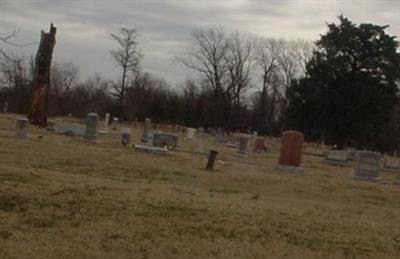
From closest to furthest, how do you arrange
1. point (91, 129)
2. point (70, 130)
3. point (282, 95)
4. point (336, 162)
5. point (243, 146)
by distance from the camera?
point (91, 129) → point (70, 130) → point (243, 146) → point (336, 162) → point (282, 95)

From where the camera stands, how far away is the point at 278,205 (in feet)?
42.4

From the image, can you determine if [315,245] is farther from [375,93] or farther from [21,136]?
[375,93]

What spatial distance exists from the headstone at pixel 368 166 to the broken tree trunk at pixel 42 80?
55.6 feet

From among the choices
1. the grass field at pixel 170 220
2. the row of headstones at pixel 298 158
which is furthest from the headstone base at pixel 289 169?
the grass field at pixel 170 220

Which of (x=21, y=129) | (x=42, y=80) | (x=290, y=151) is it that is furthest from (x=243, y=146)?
(x=21, y=129)

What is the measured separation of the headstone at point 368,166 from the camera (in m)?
26.1

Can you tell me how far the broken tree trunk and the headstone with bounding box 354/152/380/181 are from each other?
16936mm

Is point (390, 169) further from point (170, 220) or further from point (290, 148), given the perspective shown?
point (170, 220)

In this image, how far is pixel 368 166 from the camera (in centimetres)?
2627

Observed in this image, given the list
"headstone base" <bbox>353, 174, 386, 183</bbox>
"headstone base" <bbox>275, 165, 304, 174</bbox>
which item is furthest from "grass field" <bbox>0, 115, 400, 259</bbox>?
"headstone base" <bbox>353, 174, 386, 183</bbox>

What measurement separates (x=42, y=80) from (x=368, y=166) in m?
18.2

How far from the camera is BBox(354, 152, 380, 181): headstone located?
85.7 feet

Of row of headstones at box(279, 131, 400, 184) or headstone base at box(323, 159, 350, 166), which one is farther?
headstone base at box(323, 159, 350, 166)

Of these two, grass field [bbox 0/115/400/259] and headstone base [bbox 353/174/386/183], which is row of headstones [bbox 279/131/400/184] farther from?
grass field [bbox 0/115/400/259]
